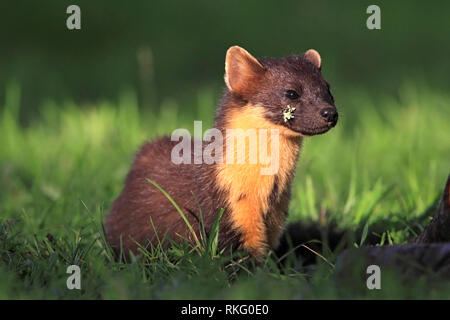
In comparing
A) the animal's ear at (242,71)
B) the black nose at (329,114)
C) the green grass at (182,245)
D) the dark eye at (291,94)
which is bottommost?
the green grass at (182,245)

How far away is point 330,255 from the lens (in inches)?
210

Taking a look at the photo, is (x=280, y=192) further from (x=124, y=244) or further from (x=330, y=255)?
(x=124, y=244)

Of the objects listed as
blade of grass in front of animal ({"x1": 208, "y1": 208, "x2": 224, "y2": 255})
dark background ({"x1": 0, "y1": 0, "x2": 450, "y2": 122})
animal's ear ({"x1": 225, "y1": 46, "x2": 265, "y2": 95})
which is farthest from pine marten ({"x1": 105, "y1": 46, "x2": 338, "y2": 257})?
dark background ({"x1": 0, "y1": 0, "x2": 450, "y2": 122})

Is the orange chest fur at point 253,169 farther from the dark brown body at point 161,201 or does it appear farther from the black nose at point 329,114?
the black nose at point 329,114

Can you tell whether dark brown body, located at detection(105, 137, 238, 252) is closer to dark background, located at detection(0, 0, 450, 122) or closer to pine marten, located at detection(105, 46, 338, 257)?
pine marten, located at detection(105, 46, 338, 257)

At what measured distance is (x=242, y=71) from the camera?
5910 mm

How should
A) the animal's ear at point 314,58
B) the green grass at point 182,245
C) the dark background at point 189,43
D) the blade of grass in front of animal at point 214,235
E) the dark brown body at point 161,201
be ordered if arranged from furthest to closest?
1. the dark background at point 189,43
2. the animal's ear at point 314,58
3. the dark brown body at point 161,201
4. the blade of grass in front of animal at point 214,235
5. the green grass at point 182,245

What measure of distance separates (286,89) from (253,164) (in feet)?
1.80

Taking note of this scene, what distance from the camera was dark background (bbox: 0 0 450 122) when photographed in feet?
43.3

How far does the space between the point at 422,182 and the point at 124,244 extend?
110 inches

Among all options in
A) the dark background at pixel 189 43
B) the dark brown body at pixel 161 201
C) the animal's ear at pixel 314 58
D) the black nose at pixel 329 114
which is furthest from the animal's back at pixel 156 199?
the dark background at pixel 189 43

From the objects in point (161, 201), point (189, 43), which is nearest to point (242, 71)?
point (161, 201)

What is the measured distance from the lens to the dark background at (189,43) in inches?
520

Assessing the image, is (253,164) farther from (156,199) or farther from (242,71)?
(156,199)
